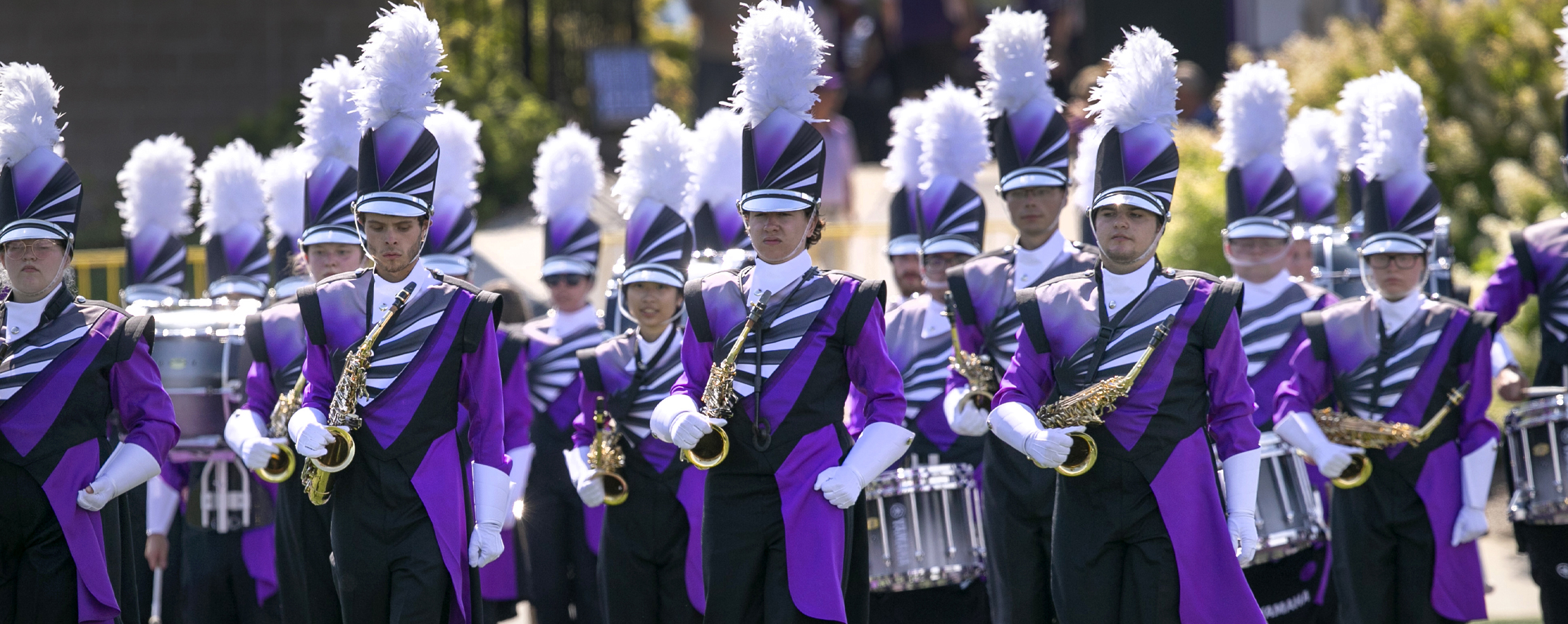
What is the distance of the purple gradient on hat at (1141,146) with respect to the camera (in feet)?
17.9

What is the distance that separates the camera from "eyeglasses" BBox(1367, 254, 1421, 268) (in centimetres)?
698

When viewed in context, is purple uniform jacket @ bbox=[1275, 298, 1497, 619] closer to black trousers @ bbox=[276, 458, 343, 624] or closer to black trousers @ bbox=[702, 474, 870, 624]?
A: black trousers @ bbox=[702, 474, 870, 624]

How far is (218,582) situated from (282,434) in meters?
1.41

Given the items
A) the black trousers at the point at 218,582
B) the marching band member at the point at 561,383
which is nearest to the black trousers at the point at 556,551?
the marching band member at the point at 561,383

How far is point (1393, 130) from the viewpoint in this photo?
24.2ft

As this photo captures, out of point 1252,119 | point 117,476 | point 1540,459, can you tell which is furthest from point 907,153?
point 117,476

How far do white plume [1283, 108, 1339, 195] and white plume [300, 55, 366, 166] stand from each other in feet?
15.8

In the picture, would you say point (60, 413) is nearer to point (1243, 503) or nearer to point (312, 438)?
point (312, 438)

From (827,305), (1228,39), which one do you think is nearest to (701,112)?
(1228,39)

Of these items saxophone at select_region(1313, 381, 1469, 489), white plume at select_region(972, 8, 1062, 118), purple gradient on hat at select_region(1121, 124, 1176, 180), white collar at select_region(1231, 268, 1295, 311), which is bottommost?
saxophone at select_region(1313, 381, 1469, 489)

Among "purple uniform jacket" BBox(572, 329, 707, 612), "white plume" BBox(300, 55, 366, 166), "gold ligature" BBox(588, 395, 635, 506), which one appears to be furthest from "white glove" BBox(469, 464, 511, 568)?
"white plume" BBox(300, 55, 366, 166)

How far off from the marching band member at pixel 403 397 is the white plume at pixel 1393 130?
4004 millimetres

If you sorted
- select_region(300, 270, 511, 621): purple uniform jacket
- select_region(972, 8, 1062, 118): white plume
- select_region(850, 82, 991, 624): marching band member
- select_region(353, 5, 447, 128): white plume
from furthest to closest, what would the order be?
select_region(972, 8, 1062, 118): white plume < select_region(850, 82, 991, 624): marching band member < select_region(353, 5, 447, 128): white plume < select_region(300, 270, 511, 621): purple uniform jacket

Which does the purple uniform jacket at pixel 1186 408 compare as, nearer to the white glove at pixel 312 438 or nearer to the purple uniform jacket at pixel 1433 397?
the purple uniform jacket at pixel 1433 397
